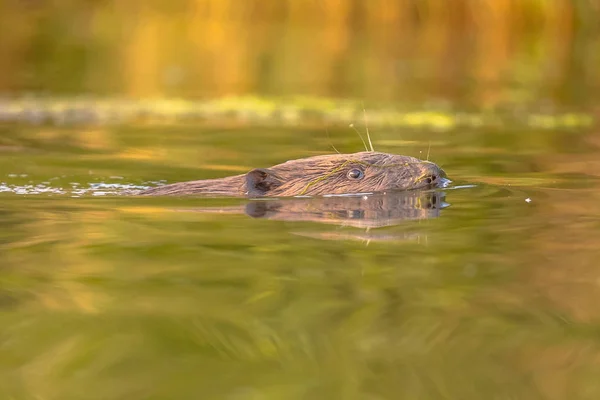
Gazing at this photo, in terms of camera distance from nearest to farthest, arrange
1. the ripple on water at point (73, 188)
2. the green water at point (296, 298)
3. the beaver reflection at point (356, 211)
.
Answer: the green water at point (296, 298) < the beaver reflection at point (356, 211) < the ripple on water at point (73, 188)

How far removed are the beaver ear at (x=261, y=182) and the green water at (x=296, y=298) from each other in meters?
Result: 0.14

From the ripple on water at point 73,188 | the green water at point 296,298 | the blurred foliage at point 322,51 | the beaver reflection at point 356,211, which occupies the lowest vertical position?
the green water at point 296,298

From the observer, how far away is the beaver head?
276 inches

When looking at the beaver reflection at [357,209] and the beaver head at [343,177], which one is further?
the beaver head at [343,177]

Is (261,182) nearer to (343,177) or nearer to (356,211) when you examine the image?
(343,177)

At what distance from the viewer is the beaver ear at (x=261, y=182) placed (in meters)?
6.96

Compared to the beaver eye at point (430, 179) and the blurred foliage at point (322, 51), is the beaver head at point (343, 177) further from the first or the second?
the blurred foliage at point (322, 51)

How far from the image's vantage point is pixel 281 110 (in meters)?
13.1

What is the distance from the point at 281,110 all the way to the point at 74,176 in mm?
4882

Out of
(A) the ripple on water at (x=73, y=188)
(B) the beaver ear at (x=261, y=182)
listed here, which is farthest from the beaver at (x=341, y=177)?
(A) the ripple on water at (x=73, y=188)

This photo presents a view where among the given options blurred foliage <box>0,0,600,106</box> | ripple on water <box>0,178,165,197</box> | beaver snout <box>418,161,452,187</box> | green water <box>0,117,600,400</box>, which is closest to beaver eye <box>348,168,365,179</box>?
beaver snout <box>418,161,452,187</box>

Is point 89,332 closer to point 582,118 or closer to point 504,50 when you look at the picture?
point 582,118

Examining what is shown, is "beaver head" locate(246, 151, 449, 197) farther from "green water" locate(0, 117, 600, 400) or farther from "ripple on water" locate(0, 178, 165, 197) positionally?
"ripple on water" locate(0, 178, 165, 197)

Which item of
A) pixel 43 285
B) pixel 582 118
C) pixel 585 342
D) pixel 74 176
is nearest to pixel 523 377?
pixel 585 342
